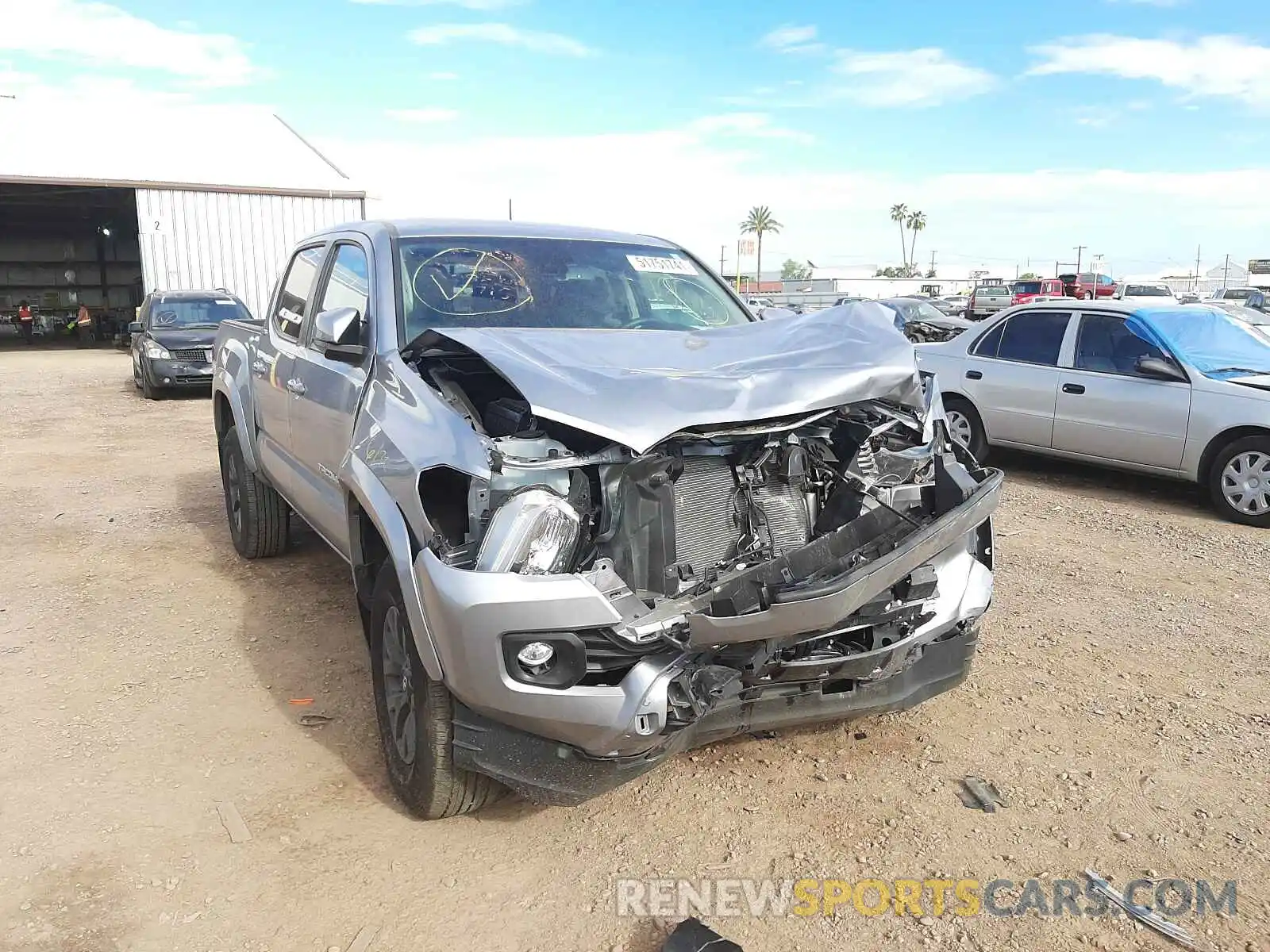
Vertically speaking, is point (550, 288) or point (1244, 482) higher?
point (550, 288)

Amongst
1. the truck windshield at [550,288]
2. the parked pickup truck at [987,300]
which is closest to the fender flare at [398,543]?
the truck windshield at [550,288]

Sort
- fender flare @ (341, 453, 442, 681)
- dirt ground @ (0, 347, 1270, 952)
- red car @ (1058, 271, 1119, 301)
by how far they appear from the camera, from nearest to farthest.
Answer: dirt ground @ (0, 347, 1270, 952), fender flare @ (341, 453, 442, 681), red car @ (1058, 271, 1119, 301)

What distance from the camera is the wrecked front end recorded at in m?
2.59

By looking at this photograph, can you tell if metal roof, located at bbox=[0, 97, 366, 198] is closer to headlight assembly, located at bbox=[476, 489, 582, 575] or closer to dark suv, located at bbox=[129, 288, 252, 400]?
dark suv, located at bbox=[129, 288, 252, 400]

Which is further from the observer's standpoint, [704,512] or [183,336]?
[183,336]

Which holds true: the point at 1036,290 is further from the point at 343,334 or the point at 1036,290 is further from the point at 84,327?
the point at 343,334

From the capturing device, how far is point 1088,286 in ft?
132

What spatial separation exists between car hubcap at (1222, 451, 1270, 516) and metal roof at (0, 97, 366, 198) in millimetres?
23650

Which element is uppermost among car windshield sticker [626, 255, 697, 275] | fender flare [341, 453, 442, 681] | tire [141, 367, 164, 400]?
car windshield sticker [626, 255, 697, 275]

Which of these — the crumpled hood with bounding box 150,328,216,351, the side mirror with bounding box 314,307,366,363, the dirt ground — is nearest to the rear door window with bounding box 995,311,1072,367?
the dirt ground

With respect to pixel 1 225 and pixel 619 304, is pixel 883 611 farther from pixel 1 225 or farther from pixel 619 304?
pixel 1 225

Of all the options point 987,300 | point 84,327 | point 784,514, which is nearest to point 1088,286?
point 987,300

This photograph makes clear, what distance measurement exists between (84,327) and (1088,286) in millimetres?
38394

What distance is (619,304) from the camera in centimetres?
428
